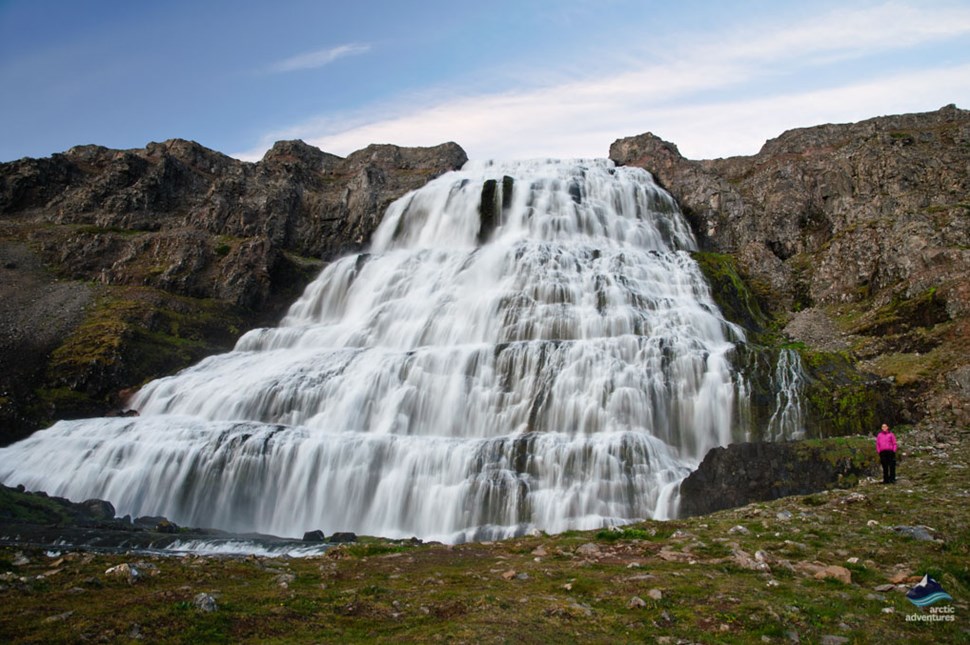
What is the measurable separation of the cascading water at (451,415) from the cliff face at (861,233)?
754 centimetres

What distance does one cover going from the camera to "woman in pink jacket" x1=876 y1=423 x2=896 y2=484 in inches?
643

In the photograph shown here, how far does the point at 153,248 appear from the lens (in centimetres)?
5162

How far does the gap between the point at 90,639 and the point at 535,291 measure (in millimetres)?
31834

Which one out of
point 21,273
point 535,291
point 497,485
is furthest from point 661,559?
point 21,273

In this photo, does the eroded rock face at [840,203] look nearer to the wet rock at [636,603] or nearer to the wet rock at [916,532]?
the wet rock at [916,532]

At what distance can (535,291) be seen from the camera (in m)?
37.0

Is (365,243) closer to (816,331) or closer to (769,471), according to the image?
(816,331)

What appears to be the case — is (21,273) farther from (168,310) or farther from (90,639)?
(90,639)

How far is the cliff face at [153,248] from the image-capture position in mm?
36906

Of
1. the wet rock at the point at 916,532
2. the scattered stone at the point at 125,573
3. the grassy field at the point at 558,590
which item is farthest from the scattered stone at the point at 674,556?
the scattered stone at the point at 125,573

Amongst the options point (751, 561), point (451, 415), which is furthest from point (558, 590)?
point (451, 415)

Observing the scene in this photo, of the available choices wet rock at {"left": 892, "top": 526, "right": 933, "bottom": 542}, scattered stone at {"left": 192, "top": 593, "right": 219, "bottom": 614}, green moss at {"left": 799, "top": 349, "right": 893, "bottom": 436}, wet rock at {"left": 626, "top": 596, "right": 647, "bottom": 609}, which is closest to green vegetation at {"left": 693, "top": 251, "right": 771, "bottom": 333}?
green moss at {"left": 799, "top": 349, "right": 893, "bottom": 436}

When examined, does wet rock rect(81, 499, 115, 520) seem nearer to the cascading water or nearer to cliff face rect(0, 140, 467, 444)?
the cascading water

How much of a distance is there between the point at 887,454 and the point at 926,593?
32.6 feet
